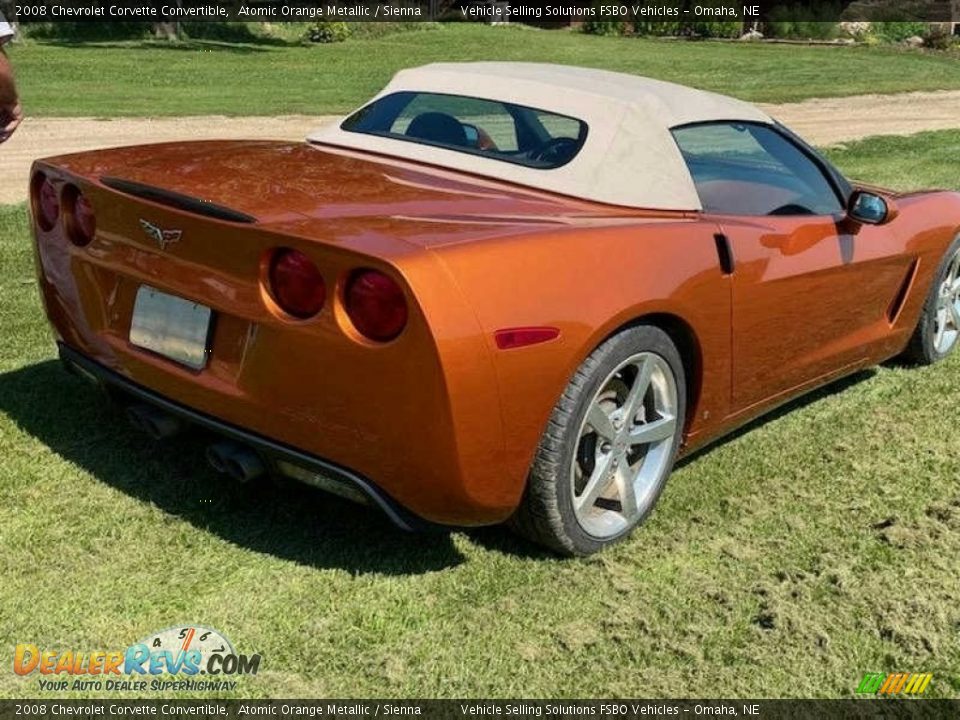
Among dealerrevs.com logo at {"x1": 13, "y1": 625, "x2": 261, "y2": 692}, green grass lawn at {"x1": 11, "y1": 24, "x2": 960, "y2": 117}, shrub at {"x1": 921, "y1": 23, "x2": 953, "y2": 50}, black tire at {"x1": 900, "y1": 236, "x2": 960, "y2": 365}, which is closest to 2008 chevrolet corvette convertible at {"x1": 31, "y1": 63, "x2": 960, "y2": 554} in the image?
dealerrevs.com logo at {"x1": 13, "y1": 625, "x2": 261, "y2": 692}

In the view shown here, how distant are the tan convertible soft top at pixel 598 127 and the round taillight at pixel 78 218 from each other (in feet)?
3.38

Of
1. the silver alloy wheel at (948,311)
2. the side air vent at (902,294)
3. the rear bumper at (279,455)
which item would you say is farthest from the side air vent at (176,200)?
the silver alloy wheel at (948,311)

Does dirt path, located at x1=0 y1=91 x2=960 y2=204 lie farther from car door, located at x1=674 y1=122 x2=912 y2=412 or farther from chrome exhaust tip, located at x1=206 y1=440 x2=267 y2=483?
car door, located at x1=674 y1=122 x2=912 y2=412

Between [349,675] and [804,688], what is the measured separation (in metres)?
1.15

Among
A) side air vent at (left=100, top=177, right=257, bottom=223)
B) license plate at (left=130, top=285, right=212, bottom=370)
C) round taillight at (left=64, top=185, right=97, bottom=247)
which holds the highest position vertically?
side air vent at (left=100, top=177, right=257, bottom=223)

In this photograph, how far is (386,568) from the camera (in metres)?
3.12

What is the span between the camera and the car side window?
376 centimetres

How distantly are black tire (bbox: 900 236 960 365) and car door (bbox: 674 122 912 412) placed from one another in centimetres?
44

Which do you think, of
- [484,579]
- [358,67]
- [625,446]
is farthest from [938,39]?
[484,579]

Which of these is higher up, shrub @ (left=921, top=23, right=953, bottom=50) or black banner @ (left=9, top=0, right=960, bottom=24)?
black banner @ (left=9, top=0, right=960, bottom=24)

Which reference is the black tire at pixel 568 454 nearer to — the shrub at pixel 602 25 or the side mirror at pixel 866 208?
the side mirror at pixel 866 208

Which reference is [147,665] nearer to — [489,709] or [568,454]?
[489,709]

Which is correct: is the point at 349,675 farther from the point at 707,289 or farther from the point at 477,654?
the point at 707,289

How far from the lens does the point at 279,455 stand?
2891 millimetres
